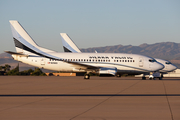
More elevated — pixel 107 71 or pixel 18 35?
pixel 18 35

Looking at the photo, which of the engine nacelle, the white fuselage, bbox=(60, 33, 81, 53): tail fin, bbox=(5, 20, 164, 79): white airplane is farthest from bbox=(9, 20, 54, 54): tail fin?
bbox=(60, 33, 81, 53): tail fin

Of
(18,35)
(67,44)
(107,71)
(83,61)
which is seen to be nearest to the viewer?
(107,71)

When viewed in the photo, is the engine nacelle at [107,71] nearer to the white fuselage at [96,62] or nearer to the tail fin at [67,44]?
the white fuselage at [96,62]

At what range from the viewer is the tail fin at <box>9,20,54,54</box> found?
4675cm

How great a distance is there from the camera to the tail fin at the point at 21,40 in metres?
46.8

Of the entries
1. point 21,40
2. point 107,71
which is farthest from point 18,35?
point 107,71

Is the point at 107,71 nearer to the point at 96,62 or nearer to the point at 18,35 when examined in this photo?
the point at 96,62

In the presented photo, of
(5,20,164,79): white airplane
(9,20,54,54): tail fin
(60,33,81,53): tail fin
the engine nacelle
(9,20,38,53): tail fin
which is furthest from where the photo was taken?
(60,33,81,53): tail fin

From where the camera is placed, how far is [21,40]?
47.2 meters

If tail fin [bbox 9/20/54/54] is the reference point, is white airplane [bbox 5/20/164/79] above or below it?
below

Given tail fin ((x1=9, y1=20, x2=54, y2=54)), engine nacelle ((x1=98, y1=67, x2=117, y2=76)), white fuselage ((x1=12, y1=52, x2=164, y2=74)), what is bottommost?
engine nacelle ((x1=98, y1=67, x2=117, y2=76))

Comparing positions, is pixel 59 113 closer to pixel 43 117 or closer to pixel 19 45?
pixel 43 117

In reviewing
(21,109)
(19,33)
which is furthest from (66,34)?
(21,109)

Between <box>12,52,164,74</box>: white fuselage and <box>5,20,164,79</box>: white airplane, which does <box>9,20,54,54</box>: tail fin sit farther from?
<box>12,52,164,74</box>: white fuselage
